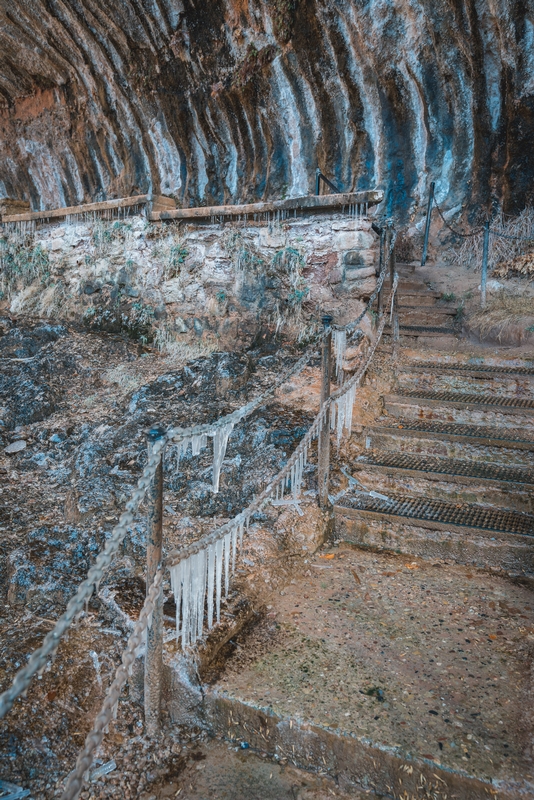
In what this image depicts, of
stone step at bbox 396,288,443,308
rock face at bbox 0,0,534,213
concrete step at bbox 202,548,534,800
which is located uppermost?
rock face at bbox 0,0,534,213

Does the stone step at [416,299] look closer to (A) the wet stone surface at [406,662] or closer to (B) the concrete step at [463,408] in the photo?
(B) the concrete step at [463,408]

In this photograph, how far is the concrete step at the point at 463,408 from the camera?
4.64 m

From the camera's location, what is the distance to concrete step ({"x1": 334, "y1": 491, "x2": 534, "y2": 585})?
11.1 ft

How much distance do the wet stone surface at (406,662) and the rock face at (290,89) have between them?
8.59 meters

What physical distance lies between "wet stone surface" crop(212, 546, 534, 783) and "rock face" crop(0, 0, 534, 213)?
859cm

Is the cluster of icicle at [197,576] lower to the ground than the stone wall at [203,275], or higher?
lower

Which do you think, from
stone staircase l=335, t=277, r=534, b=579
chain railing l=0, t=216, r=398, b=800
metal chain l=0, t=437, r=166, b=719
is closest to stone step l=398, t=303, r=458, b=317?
stone staircase l=335, t=277, r=534, b=579

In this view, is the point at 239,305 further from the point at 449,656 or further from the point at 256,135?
the point at 256,135

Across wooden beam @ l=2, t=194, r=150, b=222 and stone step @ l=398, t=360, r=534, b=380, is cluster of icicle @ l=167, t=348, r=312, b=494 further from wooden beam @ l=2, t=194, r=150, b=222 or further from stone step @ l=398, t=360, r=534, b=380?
wooden beam @ l=2, t=194, r=150, b=222

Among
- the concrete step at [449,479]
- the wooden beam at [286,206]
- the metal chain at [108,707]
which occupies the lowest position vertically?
the concrete step at [449,479]

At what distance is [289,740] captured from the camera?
217 centimetres

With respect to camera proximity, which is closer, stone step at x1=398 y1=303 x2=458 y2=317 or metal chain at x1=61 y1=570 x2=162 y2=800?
metal chain at x1=61 y1=570 x2=162 y2=800

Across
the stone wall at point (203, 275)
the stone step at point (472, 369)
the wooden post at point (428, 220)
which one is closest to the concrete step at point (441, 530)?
the stone step at point (472, 369)

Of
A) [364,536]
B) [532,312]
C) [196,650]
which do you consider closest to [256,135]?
[532,312]
